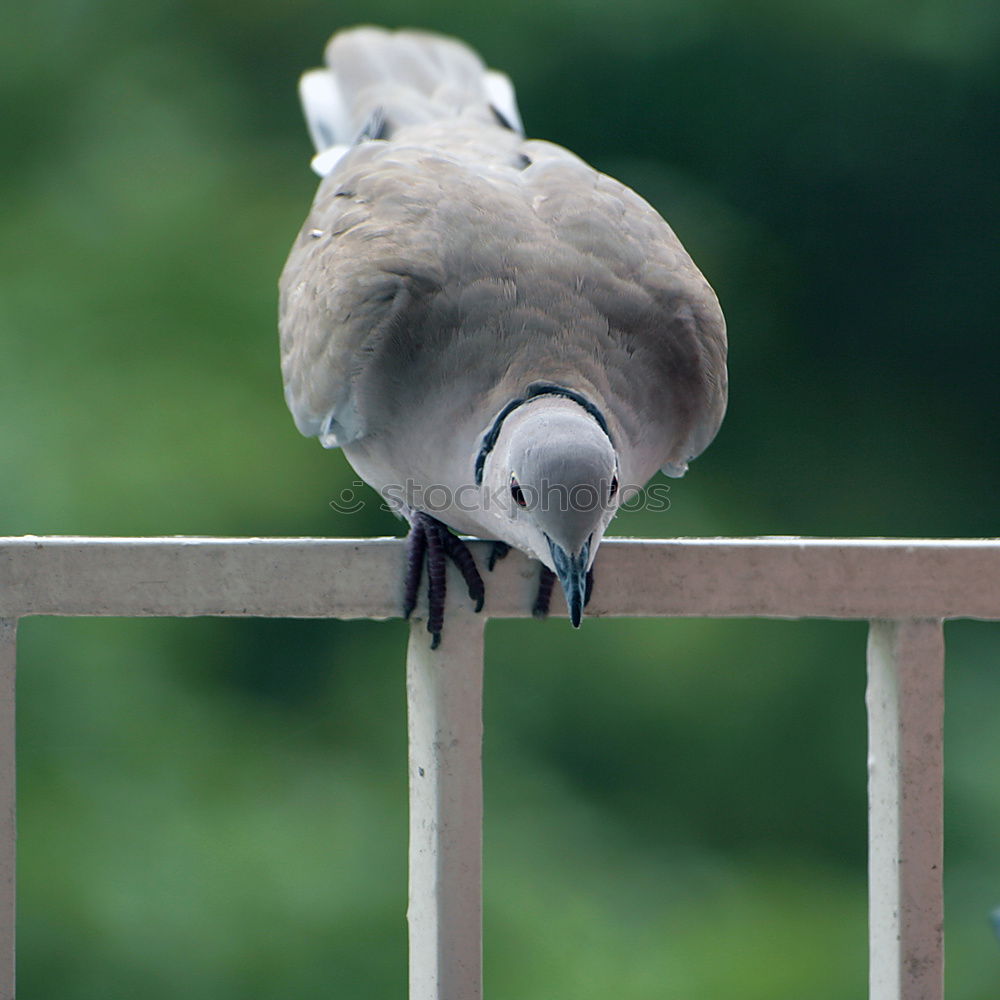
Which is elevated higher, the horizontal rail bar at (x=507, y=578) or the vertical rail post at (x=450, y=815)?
the horizontal rail bar at (x=507, y=578)

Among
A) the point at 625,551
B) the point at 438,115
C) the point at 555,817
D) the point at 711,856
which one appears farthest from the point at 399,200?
the point at 711,856

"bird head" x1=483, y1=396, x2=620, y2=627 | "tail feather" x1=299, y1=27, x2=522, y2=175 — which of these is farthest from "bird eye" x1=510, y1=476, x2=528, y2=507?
"tail feather" x1=299, y1=27, x2=522, y2=175

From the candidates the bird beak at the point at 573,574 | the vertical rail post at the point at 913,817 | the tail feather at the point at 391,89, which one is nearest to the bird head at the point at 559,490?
the bird beak at the point at 573,574

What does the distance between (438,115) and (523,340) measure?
95 cm

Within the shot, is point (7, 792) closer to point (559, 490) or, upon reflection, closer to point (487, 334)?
point (559, 490)

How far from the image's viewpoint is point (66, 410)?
4309mm

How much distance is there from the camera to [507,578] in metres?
1.53

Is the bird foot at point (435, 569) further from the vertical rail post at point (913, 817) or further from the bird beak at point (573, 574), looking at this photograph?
the vertical rail post at point (913, 817)

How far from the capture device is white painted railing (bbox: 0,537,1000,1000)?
4.51ft

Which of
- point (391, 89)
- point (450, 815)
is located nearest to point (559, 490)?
point (450, 815)

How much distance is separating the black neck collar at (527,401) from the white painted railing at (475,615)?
0.30 meters

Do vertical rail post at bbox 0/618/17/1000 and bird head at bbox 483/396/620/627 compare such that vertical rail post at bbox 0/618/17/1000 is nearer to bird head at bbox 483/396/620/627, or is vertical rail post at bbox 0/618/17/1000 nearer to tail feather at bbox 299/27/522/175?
bird head at bbox 483/396/620/627

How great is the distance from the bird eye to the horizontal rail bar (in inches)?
3.9

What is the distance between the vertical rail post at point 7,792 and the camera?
136cm
